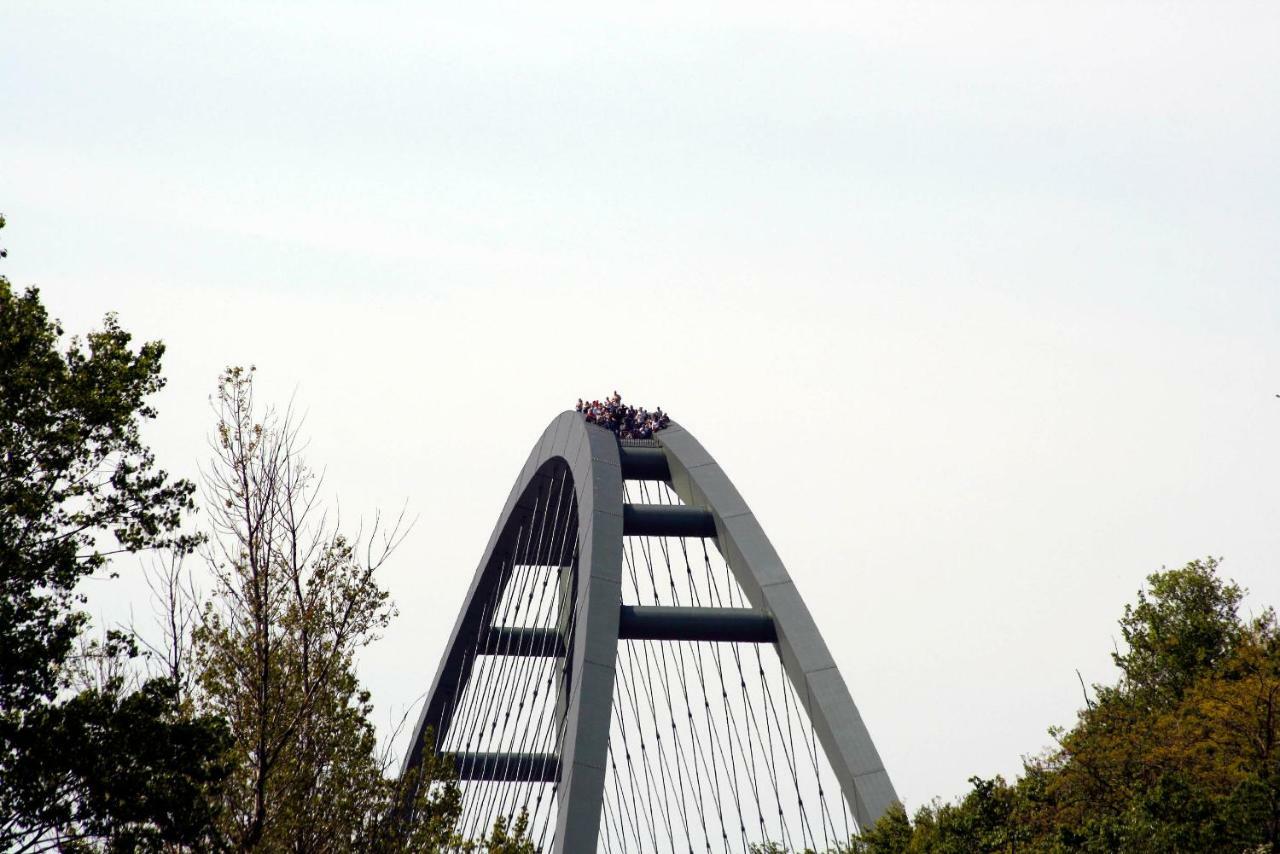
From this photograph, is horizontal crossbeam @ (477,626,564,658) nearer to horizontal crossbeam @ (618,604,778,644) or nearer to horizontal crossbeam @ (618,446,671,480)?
horizontal crossbeam @ (618,446,671,480)

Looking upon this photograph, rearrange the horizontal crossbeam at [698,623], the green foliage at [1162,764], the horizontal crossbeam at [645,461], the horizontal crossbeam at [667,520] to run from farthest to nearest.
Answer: the horizontal crossbeam at [645,461] → the horizontal crossbeam at [667,520] → the horizontal crossbeam at [698,623] → the green foliage at [1162,764]

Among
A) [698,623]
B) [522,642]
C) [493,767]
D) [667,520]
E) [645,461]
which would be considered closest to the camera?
[698,623]

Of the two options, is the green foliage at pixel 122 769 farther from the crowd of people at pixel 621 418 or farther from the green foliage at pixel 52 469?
the crowd of people at pixel 621 418

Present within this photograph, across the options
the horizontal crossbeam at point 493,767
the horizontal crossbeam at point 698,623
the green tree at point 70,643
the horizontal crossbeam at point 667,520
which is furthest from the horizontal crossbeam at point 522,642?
the green tree at point 70,643

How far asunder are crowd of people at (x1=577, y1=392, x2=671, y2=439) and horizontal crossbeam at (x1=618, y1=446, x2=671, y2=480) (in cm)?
41

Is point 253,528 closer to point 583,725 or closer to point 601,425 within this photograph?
point 583,725

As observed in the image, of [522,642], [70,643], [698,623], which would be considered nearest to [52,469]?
[70,643]

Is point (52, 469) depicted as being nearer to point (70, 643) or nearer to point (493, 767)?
point (70, 643)

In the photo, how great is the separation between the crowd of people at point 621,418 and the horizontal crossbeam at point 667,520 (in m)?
2.24

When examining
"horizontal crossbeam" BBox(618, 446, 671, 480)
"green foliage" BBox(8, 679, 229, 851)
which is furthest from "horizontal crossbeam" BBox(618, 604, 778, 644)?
"green foliage" BBox(8, 679, 229, 851)

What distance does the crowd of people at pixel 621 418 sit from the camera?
29656 mm

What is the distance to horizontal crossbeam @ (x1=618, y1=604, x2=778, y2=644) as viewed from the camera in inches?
Answer: 1030

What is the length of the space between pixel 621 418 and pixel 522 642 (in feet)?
29.4

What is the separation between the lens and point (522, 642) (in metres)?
36.3
